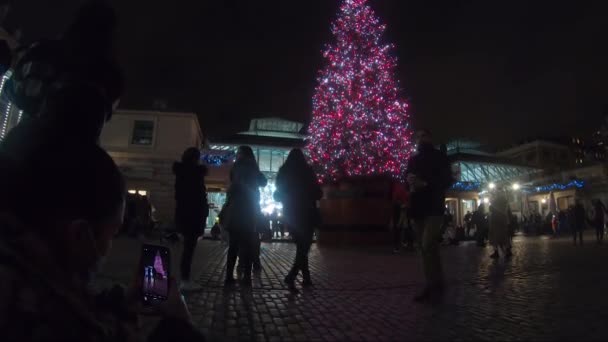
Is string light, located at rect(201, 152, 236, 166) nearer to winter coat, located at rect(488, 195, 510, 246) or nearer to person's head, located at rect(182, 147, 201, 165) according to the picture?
winter coat, located at rect(488, 195, 510, 246)

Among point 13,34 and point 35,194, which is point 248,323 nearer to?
point 35,194

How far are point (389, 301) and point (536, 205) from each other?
44.0m

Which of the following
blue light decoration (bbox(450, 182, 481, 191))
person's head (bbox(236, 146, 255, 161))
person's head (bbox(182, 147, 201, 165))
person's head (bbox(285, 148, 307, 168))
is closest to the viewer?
person's head (bbox(182, 147, 201, 165))

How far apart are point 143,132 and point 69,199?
3078 cm

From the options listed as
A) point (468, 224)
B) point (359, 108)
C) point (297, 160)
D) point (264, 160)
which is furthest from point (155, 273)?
point (264, 160)

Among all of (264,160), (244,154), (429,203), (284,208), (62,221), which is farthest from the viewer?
(264,160)

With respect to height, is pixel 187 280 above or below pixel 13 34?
below

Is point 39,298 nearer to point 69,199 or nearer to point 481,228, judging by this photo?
point 69,199

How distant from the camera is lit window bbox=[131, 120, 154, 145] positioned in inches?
1134

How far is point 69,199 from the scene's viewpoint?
952mm

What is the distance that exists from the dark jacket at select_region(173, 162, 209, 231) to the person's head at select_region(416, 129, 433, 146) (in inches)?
114

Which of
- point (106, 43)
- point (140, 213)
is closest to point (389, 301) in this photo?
point (106, 43)

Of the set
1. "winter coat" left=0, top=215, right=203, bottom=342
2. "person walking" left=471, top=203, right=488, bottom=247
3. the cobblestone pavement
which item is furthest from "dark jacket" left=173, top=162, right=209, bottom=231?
"person walking" left=471, top=203, right=488, bottom=247

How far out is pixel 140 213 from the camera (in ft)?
58.3
